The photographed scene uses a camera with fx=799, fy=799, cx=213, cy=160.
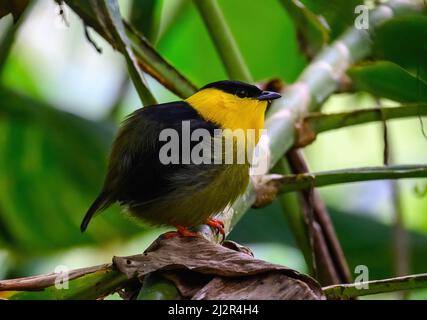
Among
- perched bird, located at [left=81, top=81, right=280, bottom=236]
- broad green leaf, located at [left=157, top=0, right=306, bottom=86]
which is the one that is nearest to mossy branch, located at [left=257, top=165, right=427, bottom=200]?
perched bird, located at [left=81, top=81, right=280, bottom=236]

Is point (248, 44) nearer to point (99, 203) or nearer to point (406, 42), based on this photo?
point (99, 203)

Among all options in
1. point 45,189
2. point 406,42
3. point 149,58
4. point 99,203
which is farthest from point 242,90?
point 45,189

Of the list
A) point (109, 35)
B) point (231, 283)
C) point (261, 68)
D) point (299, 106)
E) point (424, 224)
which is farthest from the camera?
point (424, 224)

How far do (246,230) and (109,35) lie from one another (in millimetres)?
1163

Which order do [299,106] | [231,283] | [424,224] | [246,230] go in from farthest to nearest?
[424,224]
[246,230]
[299,106]
[231,283]

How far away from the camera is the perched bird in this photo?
220 centimetres

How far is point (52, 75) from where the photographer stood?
4.06 m

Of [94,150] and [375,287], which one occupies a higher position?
[94,150]

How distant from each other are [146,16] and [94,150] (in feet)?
1.98

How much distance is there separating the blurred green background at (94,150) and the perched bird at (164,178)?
1.18ft

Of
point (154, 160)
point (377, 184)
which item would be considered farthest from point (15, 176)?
point (377, 184)

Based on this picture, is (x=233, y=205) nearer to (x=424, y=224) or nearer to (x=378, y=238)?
(x=378, y=238)

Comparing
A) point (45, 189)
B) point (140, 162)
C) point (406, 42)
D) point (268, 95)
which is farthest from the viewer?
point (45, 189)

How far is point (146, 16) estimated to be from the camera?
265cm
